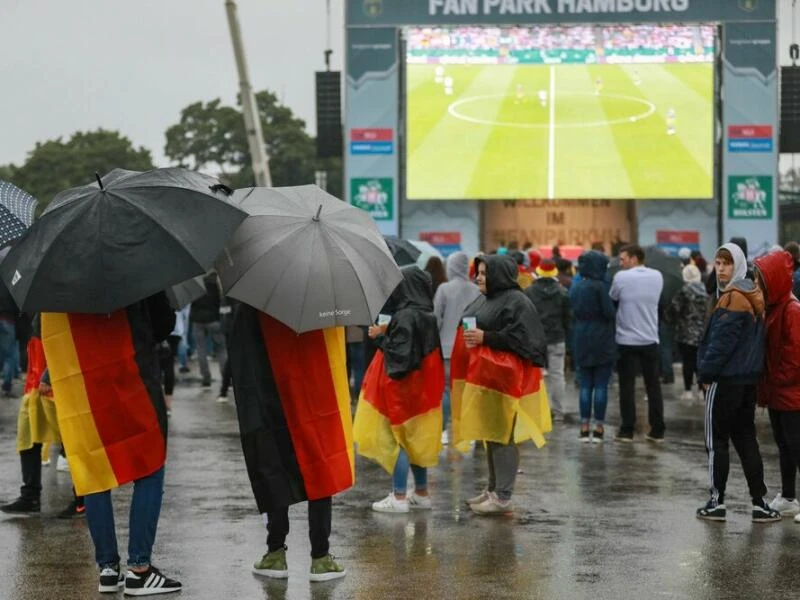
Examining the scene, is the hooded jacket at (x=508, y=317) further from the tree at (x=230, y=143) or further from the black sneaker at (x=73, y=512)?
the tree at (x=230, y=143)

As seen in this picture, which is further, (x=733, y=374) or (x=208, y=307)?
(x=208, y=307)

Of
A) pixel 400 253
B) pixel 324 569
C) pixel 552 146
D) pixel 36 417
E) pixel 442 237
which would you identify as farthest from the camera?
pixel 442 237

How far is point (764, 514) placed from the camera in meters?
10.1

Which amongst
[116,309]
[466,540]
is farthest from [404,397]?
[116,309]

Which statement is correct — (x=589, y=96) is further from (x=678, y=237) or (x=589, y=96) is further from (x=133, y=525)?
(x=133, y=525)

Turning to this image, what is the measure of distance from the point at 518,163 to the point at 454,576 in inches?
1106

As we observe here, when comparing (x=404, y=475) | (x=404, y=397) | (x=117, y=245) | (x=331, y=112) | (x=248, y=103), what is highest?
(x=331, y=112)

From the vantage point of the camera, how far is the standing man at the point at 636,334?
1472 centimetres

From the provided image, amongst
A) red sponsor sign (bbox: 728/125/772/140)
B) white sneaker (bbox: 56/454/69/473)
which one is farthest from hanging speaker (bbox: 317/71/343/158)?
A: white sneaker (bbox: 56/454/69/473)

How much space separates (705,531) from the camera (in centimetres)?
972

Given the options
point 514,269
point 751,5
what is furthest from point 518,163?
point 514,269

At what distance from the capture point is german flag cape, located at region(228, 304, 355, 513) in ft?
26.4

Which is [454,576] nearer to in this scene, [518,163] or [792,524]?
[792,524]

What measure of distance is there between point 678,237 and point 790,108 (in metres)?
3.83
